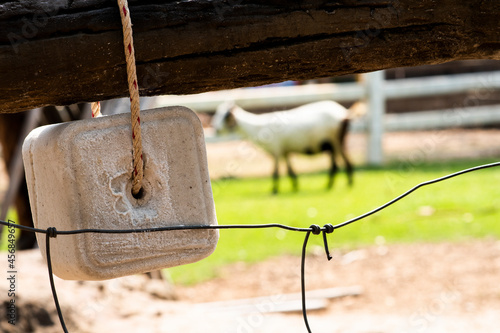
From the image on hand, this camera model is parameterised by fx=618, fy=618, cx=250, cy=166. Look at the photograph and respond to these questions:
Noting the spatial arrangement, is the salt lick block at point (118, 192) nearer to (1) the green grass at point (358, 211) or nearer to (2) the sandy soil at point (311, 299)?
(2) the sandy soil at point (311, 299)

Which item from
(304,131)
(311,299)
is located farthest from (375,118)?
(311,299)

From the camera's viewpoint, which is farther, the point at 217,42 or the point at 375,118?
the point at 375,118

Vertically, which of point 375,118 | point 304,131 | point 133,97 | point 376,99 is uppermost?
point 133,97

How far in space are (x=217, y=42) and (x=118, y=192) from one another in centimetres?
31

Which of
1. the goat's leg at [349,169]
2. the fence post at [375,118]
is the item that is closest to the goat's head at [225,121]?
the goat's leg at [349,169]

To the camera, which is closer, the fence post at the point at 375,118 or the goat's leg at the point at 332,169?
the goat's leg at the point at 332,169

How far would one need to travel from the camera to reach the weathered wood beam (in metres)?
1.01

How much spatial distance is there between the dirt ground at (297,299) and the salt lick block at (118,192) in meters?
1.96

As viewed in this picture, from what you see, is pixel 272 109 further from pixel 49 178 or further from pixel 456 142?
pixel 49 178

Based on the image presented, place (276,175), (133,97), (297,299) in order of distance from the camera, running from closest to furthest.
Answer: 1. (133,97)
2. (297,299)
3. (276,175)

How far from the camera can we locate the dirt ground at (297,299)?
3.14 m

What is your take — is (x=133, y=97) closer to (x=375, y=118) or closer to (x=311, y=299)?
(x=311, y=299)

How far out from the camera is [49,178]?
3.51 feet

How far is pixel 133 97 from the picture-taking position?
1.02 m
